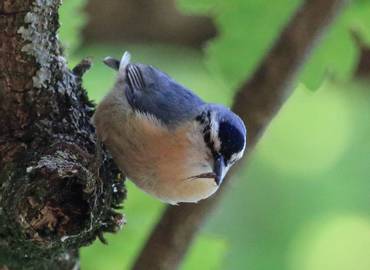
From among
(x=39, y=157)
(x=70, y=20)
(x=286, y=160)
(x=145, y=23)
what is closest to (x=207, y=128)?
(x=70, y=20)

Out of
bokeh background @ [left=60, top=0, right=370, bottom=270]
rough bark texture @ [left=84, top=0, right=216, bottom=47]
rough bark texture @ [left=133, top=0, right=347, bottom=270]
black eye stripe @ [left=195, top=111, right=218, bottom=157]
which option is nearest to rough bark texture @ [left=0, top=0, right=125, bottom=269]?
rough bark texture @ [left=133, top=0, right=347, bottom=270]

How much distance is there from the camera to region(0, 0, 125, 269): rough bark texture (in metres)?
1.50

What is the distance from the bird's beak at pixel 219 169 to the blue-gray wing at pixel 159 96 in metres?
0.18

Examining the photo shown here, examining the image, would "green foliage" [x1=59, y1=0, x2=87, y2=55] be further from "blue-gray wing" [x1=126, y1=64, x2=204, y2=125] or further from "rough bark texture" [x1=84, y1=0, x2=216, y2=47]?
"rough bark texture" [x1=84, y1=0, x2=216, y2=47]

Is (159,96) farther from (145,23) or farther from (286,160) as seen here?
(286,160)

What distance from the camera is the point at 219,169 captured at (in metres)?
1.91

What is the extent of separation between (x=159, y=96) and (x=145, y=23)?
1404mm

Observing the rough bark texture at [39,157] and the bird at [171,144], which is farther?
the bird at [171,144]

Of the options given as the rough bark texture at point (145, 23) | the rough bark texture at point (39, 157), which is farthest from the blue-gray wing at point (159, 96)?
the rough bark texture at point (145, 23)

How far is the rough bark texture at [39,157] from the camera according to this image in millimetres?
1499

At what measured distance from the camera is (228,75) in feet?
6.29

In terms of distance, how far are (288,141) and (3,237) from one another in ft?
7.48

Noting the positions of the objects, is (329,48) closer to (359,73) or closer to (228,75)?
(228,75)

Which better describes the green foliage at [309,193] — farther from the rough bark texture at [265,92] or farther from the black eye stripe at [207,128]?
the rough bark texture at [265,92]
